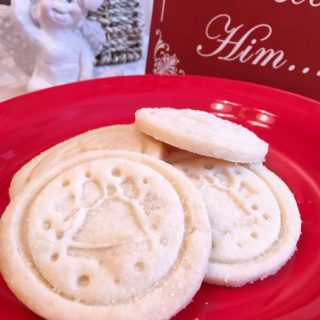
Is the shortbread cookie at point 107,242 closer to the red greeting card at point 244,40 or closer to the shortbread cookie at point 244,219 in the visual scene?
the shortbread cookie at point 244,219

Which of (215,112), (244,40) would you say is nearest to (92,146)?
(215,112)

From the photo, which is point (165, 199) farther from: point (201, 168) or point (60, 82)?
point (60, 82)

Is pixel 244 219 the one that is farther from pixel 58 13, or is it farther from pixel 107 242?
pixel 58 13

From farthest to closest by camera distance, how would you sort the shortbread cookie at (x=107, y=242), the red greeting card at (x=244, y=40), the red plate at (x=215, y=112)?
the red greeting card at (x=244, y=40) → the red plate at (x=215, y=112) → the shortbread cookie at (x=107, y=242)

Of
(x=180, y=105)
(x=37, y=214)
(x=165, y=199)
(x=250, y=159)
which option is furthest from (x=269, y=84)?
(x=37, y=214)

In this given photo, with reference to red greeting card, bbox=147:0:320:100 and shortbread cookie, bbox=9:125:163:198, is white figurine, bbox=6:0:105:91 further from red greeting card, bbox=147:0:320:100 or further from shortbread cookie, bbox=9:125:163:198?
shortbread cookie, bbox=9:125:163:198

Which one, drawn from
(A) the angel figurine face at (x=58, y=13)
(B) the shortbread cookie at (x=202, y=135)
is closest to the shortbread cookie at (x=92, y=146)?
(B) the shortbread cookie at (x=202, y=135)

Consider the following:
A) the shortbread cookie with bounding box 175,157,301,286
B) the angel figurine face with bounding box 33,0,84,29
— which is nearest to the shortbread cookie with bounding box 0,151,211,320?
the shortbread cookie with bounding box 175,157,301,286
